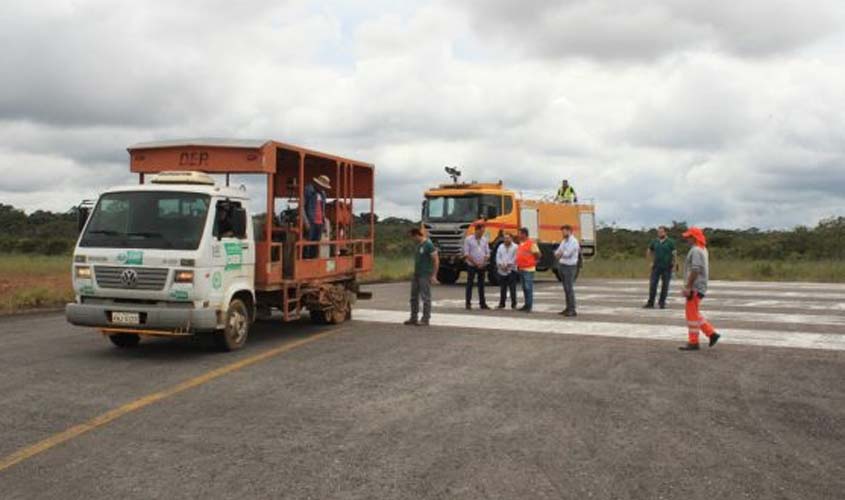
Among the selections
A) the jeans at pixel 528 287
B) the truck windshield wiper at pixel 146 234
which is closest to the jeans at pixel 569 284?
the jeans at pixel 528 287

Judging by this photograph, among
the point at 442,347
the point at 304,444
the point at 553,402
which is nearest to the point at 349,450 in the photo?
the point at 304,444

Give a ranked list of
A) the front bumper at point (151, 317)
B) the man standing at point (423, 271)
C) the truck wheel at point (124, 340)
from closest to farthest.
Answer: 1. the front bumper at point (151, 317)
2. the truck wheel at point (124, 340)
3. the man standing at point (423, 271)

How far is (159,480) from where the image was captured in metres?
5.36

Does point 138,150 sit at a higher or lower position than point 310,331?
higher

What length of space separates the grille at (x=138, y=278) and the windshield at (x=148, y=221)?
11.8 inches

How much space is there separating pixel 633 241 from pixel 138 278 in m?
57.3

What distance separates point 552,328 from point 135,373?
7007 mm

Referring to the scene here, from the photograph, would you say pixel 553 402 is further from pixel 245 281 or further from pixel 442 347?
pixel 245 281

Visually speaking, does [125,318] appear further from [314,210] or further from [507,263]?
[507,263]

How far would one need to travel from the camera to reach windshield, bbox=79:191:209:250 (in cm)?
1015

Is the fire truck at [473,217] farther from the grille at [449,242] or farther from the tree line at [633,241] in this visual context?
the tree line at [633,241]

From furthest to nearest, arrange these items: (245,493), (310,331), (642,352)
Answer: (310,331)
(642,352)
(245,493)

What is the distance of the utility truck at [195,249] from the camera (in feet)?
32.8

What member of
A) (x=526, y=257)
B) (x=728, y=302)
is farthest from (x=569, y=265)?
(x=728, y=302)
